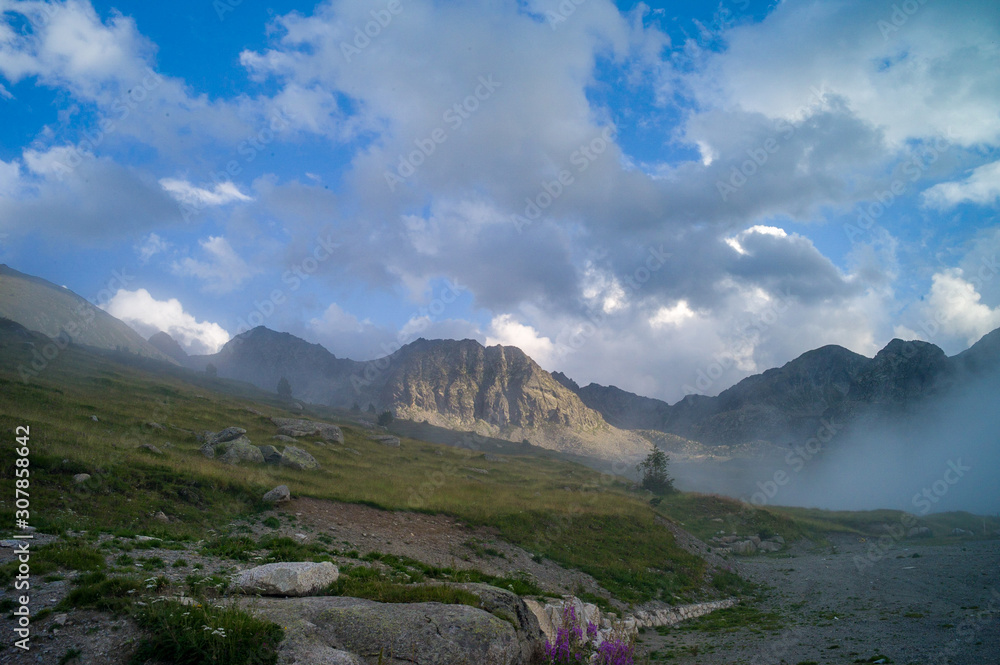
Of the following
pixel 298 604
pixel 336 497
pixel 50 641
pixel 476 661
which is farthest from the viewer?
pixel 336 497

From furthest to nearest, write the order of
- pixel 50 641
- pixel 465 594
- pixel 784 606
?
pixel 784 606 < pixel 465 594 < pixel 50 641

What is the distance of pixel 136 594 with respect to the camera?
8.51 meters

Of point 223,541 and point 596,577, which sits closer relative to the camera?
point 223,541

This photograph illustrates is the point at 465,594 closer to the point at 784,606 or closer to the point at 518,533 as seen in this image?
the point at 518,533

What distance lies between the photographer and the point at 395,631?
27.6 ft

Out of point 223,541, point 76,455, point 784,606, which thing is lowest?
point 784,606

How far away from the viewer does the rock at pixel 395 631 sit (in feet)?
26.1

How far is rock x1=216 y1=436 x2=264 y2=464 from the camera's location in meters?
31.9

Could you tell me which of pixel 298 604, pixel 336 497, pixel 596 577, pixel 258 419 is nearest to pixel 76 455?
pixel 336 497

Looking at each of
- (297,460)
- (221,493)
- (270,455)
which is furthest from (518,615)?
(270,455)

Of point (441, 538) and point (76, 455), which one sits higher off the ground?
point (76, 455)

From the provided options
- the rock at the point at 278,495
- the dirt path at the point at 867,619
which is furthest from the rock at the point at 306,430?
the dirt path at the point at 867,619

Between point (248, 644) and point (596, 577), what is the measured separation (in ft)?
67.5

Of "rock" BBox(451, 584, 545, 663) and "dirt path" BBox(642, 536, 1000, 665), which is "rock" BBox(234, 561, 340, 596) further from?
"dirt path" BBox(642, 536, 1000, 665)
